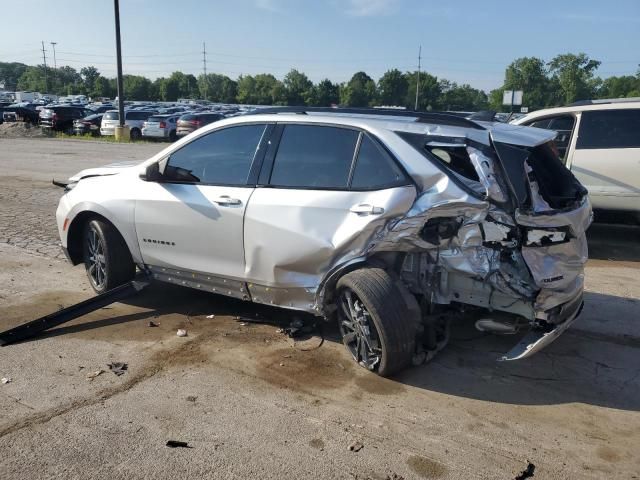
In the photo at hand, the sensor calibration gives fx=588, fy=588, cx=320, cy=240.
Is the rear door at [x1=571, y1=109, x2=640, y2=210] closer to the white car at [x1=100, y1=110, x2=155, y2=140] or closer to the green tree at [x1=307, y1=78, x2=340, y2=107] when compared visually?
the white car at [x1=100, y1=110, x2=155, y2=140]

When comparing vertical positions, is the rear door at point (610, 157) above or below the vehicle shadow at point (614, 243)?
above

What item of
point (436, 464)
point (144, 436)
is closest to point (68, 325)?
point (144, 436)

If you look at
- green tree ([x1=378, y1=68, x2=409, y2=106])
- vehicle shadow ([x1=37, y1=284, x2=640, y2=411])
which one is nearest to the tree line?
green tree ([x1=378, y1=68, x2=409, y2=106])

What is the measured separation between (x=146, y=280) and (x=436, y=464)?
131 inches

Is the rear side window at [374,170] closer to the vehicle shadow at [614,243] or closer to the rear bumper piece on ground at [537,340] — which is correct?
the rear bumper piece on ground at [537,340]

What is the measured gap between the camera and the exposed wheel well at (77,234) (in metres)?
5.74

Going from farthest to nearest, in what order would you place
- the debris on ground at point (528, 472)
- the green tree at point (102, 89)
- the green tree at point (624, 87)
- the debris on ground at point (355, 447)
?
the green tree at point (102, 89), the green tree at point (624, 87), the debris on ground at point (355, 447), the debris on ground at point (528, 472)

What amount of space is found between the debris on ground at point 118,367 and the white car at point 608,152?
6.31 m

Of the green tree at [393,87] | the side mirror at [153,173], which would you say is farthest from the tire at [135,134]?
the side mirror at [153,173]

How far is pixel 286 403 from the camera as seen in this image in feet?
12.5

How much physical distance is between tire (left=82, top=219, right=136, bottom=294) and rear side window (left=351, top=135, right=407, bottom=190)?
2558 millimetres

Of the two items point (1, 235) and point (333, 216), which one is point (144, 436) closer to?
point (333, 216)

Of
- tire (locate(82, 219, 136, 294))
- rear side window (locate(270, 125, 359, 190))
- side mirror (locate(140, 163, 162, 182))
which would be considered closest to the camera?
rear side window (locate(270, 125, 359, 190))

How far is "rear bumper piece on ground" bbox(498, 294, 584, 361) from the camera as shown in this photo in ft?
12.7
